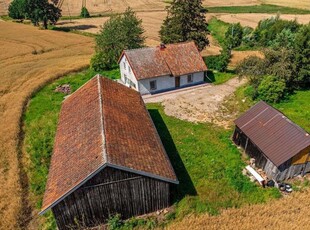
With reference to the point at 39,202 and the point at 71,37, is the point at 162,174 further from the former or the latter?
the point at 71,37

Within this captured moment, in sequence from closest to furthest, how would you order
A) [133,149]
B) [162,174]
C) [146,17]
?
1. [162,174]
2. [133,149]
3. [146,17]

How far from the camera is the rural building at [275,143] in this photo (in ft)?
61.6

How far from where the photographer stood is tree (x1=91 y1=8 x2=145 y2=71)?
4134cm

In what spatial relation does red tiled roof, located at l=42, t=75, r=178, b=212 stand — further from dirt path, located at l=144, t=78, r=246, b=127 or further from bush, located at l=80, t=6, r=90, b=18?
bush, located at l=80, t=6, r=90, b=18

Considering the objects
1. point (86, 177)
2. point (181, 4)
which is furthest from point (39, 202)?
point (181, 4)

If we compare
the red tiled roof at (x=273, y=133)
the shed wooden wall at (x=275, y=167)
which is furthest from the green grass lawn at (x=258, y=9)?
the shed wooden wall at (x=275, y=167)

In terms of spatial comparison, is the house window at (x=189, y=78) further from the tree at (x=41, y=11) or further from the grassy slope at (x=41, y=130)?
the tree at (x=41, y=11)

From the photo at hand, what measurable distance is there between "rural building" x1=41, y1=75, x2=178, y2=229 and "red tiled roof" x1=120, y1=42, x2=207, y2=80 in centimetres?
1412

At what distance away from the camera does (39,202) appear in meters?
18.7

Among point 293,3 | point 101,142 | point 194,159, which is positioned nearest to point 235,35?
point 194,159

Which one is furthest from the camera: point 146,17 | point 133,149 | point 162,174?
point 146,17

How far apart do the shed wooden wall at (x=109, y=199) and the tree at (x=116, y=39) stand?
29.1m

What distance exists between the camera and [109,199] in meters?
15.9

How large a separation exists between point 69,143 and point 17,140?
990 cm
